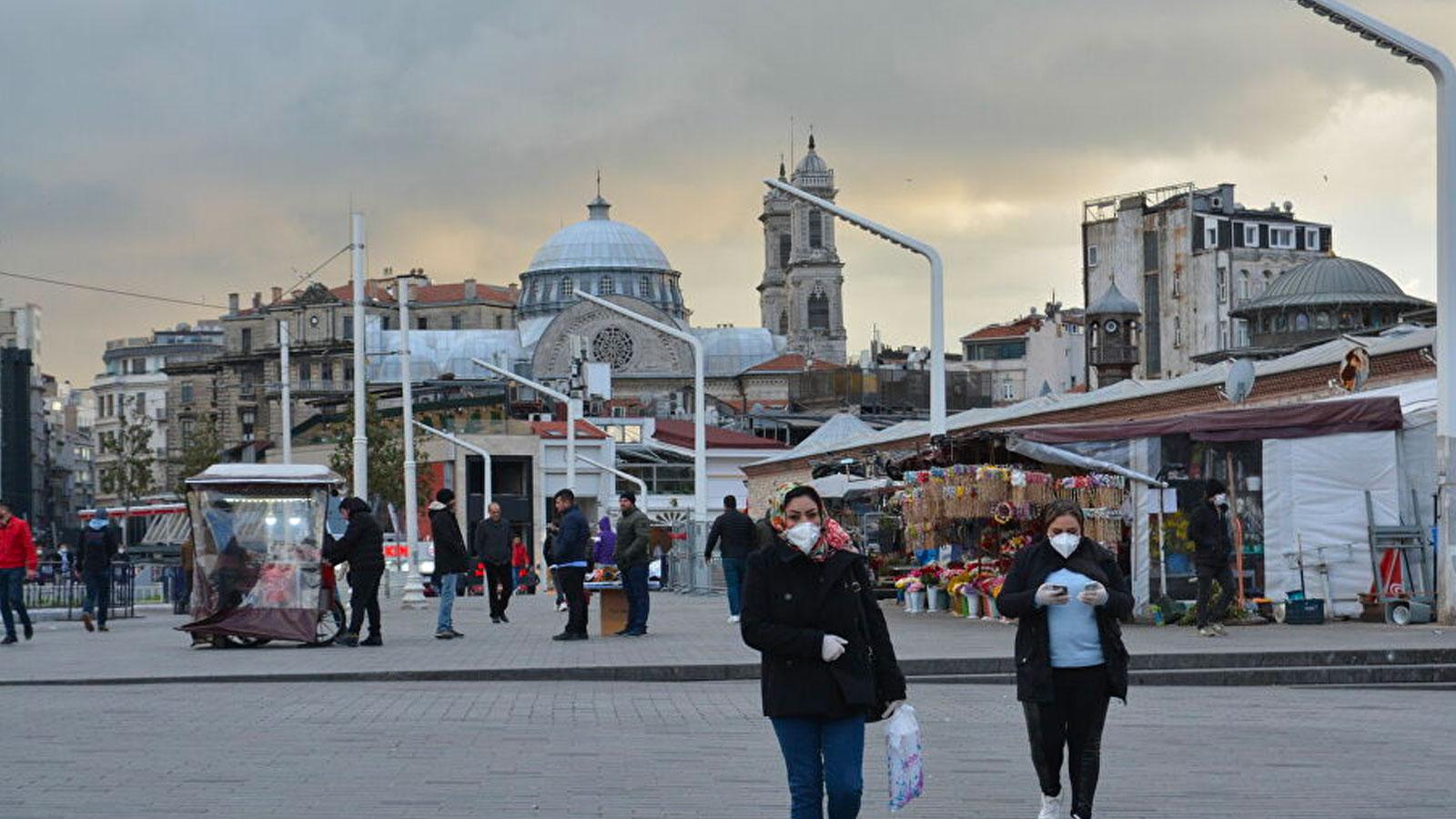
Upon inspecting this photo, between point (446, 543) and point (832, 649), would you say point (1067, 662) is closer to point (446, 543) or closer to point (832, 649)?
point (832, 649)

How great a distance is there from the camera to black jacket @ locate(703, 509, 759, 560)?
93.5 feet

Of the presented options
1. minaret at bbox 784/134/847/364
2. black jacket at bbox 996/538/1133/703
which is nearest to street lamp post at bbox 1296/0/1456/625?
black jacket at bbox 996/538/1133/703

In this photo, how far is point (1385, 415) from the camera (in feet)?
83.7

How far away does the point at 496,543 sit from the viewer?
1256 inches

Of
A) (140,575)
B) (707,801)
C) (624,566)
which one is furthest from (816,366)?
(707,801)

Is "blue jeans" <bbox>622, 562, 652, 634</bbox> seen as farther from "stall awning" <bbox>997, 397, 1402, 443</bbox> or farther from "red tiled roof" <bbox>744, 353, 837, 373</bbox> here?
"red tiled roof" <bbox>744, 353, 837, 373</bbox>

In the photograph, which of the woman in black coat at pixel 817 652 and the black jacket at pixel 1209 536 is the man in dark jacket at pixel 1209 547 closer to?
the black jacket at pixel 1209 536

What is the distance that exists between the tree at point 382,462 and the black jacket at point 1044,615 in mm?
80100

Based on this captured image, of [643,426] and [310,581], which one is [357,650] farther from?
[643,426]

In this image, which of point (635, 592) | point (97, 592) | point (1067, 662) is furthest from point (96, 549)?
point (1067, 662)

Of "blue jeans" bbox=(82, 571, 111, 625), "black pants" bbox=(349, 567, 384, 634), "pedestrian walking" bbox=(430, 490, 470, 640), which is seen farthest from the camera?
"blue jeans" bbox=(82, 571, 111, 625)

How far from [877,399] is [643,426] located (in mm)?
27095

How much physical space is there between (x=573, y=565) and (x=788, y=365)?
14388cm

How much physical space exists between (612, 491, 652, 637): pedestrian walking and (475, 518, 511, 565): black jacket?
526 centimetres
